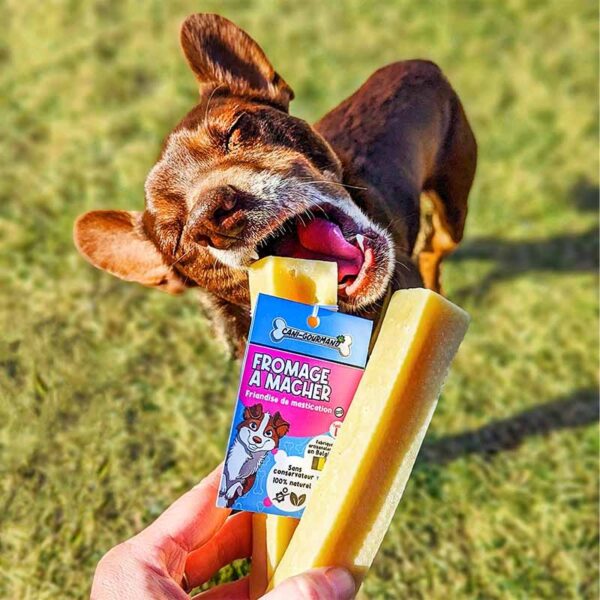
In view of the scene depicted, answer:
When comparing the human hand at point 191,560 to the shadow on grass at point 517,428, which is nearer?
the human hand at point 191,560

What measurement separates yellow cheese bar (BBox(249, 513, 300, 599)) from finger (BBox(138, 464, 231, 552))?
0.16 m

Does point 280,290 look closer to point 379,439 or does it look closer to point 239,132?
point 379,439

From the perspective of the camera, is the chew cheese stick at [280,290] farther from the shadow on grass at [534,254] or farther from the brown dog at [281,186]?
the shadow on grass at [534,254]

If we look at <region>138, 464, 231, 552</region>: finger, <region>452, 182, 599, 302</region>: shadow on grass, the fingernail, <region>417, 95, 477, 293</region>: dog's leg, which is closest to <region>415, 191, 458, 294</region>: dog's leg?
<region>417, 95, 477, 293</region>: dog's leg

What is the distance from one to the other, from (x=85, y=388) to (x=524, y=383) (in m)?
2.62

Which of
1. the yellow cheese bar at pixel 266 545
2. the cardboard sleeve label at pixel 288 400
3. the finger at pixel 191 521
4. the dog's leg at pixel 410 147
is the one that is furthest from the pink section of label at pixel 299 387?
Result: the dog's leg at pixel 410 147

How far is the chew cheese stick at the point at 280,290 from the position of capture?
236 centimetres

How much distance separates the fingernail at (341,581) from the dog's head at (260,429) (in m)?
0.39

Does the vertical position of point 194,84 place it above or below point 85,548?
above

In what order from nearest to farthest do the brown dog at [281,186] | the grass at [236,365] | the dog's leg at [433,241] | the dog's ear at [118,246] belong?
the brown dog at [281,186] < the dog's ear at [118,246] < the grass at [236,365] < the dog's leg at [433,241]

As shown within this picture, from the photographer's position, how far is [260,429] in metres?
2.28

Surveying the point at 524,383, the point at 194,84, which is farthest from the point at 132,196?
the point at 524,383

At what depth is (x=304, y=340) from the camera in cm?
228

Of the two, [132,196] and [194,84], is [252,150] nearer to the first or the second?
[132,196]
